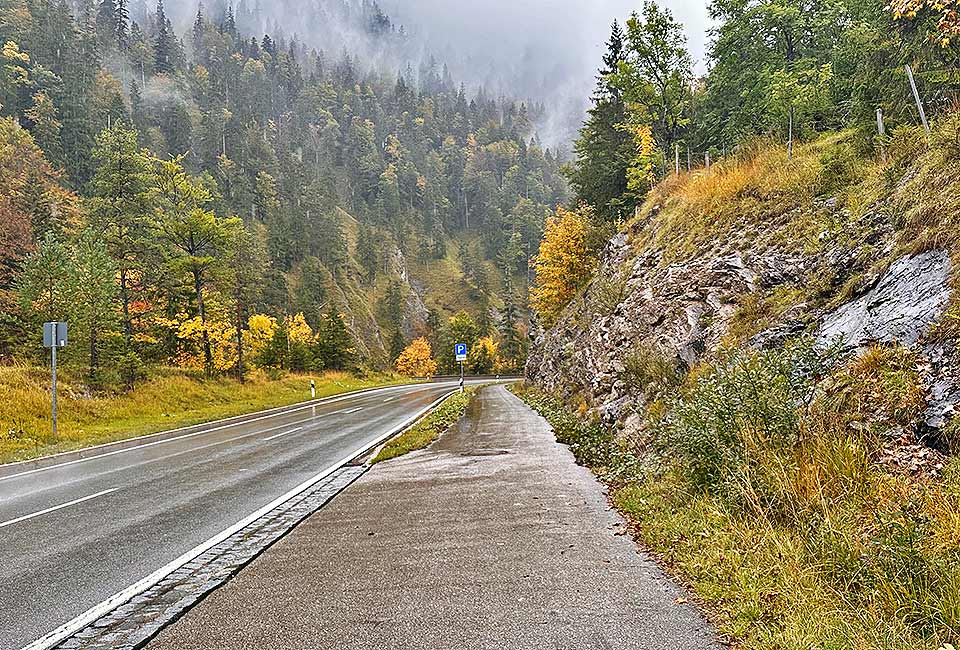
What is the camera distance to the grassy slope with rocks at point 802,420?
12.1 ft

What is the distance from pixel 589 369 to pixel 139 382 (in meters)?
23.0

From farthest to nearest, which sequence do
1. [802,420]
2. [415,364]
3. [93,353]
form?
[415,364], [93,353], [802,420]

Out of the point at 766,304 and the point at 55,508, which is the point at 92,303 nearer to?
the point at 55,508

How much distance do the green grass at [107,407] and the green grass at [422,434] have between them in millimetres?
9966

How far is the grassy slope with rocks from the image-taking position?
3.69 metres

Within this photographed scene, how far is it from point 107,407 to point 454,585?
24813mm

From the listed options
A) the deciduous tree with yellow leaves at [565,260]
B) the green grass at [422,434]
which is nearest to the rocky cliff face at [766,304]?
the green grass at [422,434]

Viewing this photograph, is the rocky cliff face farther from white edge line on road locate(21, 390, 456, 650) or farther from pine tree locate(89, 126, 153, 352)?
pine tree locate(89, 126, 153, 352)

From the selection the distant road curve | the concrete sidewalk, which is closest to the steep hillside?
the concrete sidewalk

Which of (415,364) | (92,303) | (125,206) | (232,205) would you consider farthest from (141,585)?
(232,205)

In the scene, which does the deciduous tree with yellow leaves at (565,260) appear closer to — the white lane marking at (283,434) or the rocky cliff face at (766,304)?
the rocky cliff face at (766,304)

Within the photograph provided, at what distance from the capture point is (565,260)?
102 ft

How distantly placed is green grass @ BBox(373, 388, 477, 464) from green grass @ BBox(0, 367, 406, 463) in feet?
32.7

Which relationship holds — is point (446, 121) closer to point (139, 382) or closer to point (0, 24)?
point (0, 24)
